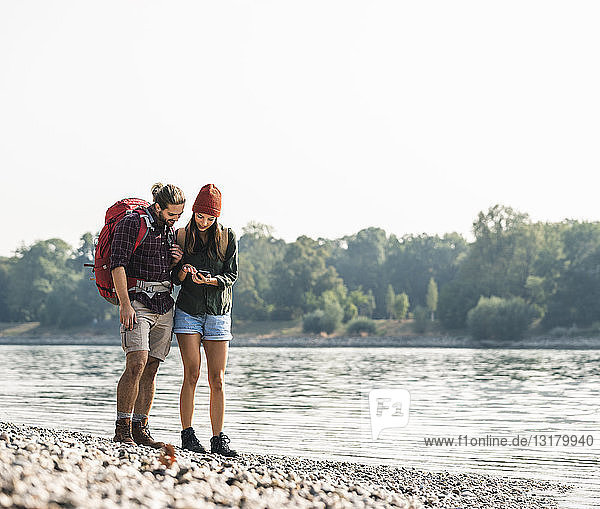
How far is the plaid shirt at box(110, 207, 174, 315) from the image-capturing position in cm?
766

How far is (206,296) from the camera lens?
317 inches

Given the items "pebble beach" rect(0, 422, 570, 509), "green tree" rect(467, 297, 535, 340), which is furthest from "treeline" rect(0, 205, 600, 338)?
"pebble beach" rect(0, 422, 570, 509)

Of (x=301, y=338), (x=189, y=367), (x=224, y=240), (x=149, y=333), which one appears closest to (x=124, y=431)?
(x=189, y=367)

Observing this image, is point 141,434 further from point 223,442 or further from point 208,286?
point 208,286

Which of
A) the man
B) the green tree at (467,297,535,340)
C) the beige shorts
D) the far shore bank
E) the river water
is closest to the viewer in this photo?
the man

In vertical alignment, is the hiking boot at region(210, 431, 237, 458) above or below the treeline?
below

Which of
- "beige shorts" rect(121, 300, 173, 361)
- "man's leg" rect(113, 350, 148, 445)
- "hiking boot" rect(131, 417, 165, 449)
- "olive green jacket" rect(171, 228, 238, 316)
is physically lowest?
"hiking boot" rect(131, 417, 165, 449)

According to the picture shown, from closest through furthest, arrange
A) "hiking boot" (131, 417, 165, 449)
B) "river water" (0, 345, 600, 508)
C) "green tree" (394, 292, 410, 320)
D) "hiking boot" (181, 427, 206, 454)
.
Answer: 1. "hiking boot" (131, 417, 165, 449)
2. "hiking boot" (181, 427, 206, 454)
3. "river water" (0, 345, 600, 508)
4. "green tree" (394, 292, 410, 320)

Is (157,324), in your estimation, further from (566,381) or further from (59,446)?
(566,381)

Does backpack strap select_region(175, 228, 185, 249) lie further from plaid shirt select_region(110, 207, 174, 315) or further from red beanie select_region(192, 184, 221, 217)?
red beanie select_region(192, 184, 221, 217)

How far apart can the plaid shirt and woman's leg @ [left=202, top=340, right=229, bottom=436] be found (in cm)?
56

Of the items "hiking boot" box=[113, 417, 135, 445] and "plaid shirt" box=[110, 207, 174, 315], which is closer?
"plaid shirt" box=[110, 207, 174, 315]

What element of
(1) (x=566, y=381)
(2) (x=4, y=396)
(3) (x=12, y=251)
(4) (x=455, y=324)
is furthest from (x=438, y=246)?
(2) (x=4, y=396)

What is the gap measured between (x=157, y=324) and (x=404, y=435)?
26.3ft
